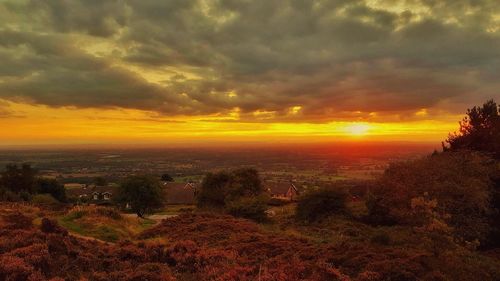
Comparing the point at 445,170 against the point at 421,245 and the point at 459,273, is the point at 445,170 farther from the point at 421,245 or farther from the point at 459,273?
the point at 459,273

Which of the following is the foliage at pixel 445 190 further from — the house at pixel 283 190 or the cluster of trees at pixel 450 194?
the house at pixel 283 190

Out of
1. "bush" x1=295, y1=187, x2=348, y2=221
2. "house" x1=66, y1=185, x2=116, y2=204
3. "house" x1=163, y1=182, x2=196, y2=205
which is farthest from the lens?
"house" x1=66, y1=185, x2=116, y2=204

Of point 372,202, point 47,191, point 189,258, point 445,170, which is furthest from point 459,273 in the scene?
point 47,191

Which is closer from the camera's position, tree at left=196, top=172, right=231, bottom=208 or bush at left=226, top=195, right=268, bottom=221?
bush at left=226, top=195, right=268, bottom=221

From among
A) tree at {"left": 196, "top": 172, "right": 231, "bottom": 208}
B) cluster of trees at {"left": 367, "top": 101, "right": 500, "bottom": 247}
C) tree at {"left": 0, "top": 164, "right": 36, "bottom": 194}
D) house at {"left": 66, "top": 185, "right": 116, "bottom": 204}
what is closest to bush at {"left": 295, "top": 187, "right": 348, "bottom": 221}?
cluster of trees at {"left": 367, "top": 101, "right": 500, "bottom": 247}

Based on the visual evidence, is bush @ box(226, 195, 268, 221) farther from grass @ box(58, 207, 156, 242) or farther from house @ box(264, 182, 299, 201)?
house @ box(264, 182, 299, 201)

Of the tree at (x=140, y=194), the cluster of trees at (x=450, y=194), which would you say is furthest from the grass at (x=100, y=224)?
the tree at (x=140, y=194)

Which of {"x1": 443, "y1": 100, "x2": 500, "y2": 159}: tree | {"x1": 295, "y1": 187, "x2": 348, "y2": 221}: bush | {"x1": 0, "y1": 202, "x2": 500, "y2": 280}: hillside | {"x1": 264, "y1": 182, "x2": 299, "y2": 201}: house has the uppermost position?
{"x1": 443, "y1": 100, "x2": 500, "y2": 159}: tree
